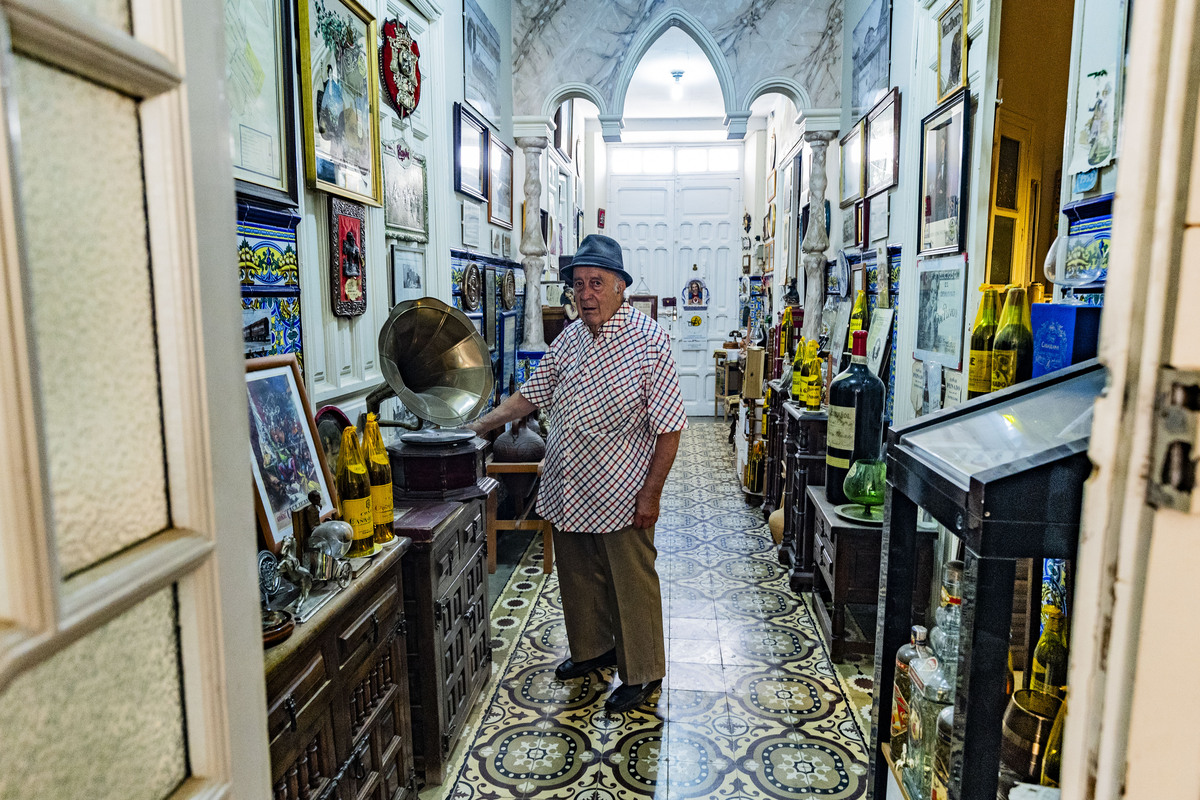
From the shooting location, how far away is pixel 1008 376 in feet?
5.64

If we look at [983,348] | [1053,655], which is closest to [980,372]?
[983,348]

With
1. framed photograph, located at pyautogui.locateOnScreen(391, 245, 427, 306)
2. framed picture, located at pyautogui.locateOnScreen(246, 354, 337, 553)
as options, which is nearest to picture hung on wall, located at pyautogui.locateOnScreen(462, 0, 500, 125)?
framed photograph, located at pyautogui.locateOnScreen(391, 245, 427, 306)

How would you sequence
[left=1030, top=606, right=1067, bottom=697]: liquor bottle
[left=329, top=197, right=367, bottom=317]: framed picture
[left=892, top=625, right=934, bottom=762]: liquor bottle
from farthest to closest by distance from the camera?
[left=329, top=197, right=367, bottom=317]: framed picture < [left=892, top=625, right=934, bottom=762]: liquor bottle < [left=1030, top=606, right=1067, bottom=697]: liquor bottle

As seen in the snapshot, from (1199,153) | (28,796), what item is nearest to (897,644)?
(1199,153)

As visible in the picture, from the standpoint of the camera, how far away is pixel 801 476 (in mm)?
4098

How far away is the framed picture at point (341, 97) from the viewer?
7.54 feet

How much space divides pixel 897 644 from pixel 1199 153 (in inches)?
47.7

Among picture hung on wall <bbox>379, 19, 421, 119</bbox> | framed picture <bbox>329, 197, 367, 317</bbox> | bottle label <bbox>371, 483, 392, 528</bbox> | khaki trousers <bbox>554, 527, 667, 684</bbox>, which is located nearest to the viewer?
bottle label <bbox>371, 483, 392, 528</bbox>

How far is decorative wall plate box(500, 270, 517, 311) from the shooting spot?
5211 millimetres

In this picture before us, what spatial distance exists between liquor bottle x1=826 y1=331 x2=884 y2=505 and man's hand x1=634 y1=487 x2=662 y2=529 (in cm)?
104

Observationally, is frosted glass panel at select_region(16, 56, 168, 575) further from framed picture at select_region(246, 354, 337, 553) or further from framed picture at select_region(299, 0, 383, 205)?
framed picture at select_region(299, 0, 383, 205)

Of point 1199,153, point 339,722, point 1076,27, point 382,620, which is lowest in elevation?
point 339,722

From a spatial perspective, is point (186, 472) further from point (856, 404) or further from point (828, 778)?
point (856, 404)

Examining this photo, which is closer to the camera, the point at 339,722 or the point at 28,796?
the point at 28,796
